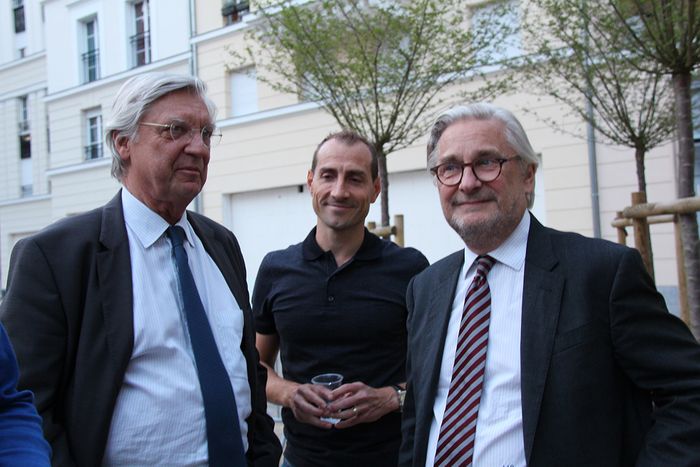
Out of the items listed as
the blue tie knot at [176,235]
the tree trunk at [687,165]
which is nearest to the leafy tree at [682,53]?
the tree trunk at [687,165]

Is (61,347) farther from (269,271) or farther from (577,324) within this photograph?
(577,324)

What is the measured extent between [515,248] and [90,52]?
19.6m

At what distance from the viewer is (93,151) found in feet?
61.3

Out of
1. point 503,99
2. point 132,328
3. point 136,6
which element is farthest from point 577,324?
point 136,6

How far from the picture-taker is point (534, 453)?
179 centimetres

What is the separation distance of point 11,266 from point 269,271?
4.51ft

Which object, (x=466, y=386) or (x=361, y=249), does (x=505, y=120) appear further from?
(x=361, y=249)

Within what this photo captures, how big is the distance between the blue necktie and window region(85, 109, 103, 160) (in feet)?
59.2

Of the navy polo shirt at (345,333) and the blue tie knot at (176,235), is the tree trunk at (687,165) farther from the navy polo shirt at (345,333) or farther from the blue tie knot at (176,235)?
the blue tie knot at (176,235)

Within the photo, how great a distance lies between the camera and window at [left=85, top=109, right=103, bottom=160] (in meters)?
18.5

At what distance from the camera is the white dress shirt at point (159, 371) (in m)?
1.90

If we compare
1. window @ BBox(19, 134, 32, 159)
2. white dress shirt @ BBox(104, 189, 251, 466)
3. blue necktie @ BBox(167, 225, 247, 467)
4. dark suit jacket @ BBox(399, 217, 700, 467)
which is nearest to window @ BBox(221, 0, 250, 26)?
window @ BBox(19, 134, 32, 159)

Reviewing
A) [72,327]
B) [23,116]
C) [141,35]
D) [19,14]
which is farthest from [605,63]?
[19,14]

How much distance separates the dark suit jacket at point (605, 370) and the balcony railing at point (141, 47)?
17664mm
